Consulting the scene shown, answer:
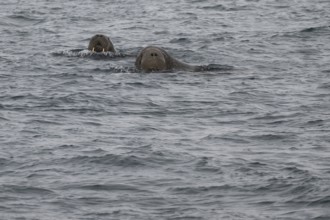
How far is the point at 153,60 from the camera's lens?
23828mm

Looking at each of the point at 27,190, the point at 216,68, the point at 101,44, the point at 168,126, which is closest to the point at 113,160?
the point at 27,190

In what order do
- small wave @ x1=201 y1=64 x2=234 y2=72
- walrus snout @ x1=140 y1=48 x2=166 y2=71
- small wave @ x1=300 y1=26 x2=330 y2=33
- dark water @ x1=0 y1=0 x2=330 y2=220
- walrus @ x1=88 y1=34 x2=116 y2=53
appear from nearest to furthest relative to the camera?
dark water @ x1=0 y1=0 x2=330 y2=220 → walrus snout @ x1=140 y1=48 x2=166 y2=71 → small wave @ x1=201 y1=64 x2=234 y2=72 → walrus @ x1=88 y1=34 x2=116 y2=53 → small wave @ x1=300 y1=26 x2=330 y2=33

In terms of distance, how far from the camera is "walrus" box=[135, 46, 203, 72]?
23.8 meters

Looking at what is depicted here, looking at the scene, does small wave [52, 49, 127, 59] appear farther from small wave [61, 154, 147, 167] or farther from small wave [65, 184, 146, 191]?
small wave [65, 184, 146, 191]

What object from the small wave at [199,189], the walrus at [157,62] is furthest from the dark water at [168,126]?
the walrus at [157,62]

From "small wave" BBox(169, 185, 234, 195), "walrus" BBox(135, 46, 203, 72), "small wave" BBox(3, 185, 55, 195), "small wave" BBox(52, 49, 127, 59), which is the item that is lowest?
"small wave" BBox(169, 185, 234, 195)

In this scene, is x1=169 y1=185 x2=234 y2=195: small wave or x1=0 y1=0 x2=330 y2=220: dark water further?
x1=169 y1=185 x2=234 y2=195: small wave

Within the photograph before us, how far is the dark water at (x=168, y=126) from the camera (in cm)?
1424

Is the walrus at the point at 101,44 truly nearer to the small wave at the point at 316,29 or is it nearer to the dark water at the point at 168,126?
the dark water at the point at 168,126

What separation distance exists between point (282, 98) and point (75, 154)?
229 inches

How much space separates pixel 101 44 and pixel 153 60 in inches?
115

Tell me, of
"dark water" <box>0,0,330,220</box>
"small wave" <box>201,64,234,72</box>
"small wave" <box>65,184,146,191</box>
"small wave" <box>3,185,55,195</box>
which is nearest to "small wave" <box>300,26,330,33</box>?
"dark water" <box>0,0,330,220</box>

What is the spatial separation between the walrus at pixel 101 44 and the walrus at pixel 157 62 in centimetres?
232

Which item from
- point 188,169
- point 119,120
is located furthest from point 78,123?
point 188,169
